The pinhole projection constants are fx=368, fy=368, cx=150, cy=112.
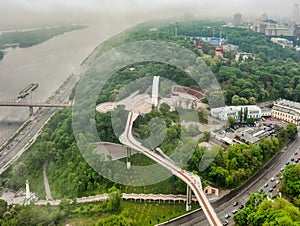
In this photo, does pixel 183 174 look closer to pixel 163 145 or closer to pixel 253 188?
pixel 253 188

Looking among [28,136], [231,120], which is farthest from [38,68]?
[231,120]

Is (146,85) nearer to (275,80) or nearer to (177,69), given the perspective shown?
(177,69)

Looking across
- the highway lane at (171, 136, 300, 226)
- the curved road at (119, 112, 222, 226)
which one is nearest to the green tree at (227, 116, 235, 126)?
the highway lane at (171, 136, 300, 226)

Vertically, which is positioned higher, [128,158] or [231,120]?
[231,120]

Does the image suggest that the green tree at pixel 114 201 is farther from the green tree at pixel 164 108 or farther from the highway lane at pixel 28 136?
the green tree at pixel 164 108

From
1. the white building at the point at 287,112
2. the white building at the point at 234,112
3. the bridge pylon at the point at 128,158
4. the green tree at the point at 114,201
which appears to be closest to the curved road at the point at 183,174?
the bridge pylon at the point at 128,158

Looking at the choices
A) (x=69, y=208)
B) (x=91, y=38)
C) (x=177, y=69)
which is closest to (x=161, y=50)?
(x=177, y=69)
